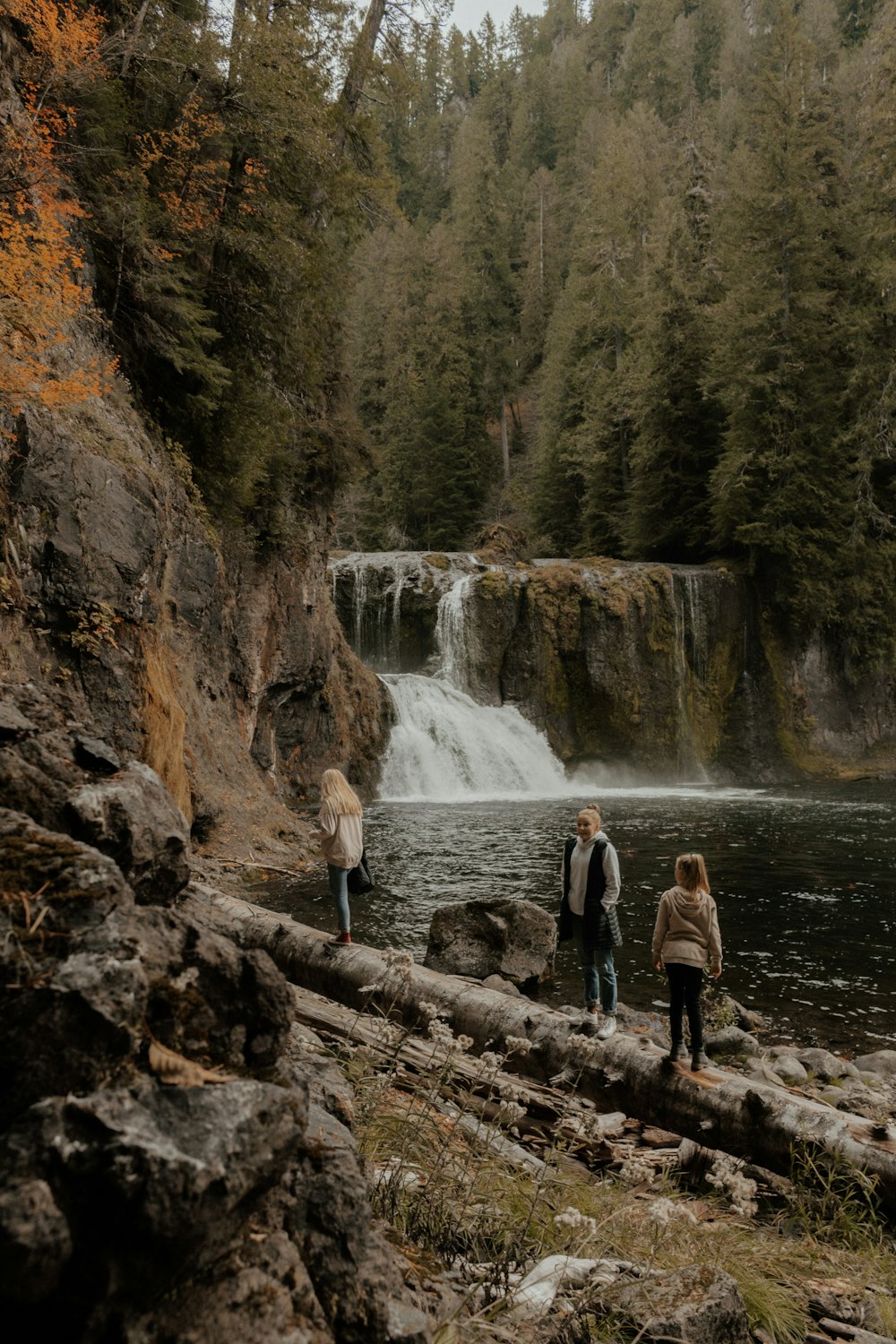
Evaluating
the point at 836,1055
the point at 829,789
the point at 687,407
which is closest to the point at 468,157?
the point at 687,407

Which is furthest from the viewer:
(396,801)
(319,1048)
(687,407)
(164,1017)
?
(687,407)

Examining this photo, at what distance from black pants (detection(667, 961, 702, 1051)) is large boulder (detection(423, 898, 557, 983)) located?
3.64 m

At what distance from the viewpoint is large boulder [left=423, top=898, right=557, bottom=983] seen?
9188 mm

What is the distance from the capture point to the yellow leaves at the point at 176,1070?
1771 millimetres

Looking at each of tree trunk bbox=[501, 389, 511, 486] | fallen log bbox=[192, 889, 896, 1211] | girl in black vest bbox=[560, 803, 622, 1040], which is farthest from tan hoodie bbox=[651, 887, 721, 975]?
tree trunk bbox=[501, 389, 511, 486]

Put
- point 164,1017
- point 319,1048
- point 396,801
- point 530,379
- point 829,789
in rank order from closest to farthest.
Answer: point 164,1017, point 319,1048, point 396,801, point 829,789, point 530,379

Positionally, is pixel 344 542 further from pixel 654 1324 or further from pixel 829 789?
pixel 654 1324

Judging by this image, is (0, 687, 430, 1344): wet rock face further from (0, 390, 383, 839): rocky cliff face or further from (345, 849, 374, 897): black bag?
(345, 849, 374, 897): black bag

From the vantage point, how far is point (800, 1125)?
14.7 feet

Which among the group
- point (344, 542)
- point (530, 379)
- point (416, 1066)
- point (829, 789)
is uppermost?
point (530, 379)

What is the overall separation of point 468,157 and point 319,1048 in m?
69.3

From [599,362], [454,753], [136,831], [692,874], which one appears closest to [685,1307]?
[136,831]

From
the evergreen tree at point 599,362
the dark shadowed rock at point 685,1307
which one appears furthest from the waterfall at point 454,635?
the dark shadowed rock at point 685,1307

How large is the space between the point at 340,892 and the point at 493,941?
116 inches
